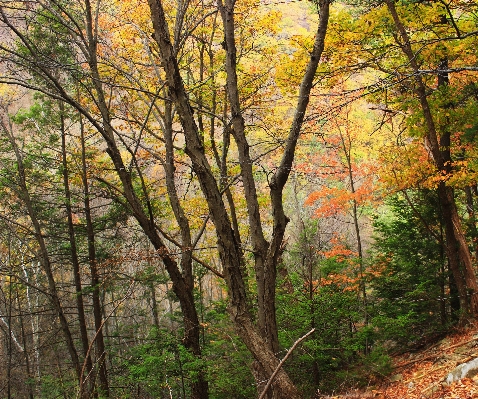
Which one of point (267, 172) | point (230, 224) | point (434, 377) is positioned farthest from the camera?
point (434, 377)

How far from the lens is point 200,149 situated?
364 centimetres

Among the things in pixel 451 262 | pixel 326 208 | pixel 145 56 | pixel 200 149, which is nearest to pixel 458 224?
pixel 451 262

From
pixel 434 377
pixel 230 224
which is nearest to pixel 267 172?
pixel 230 224

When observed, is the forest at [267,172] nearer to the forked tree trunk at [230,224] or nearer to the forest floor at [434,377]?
the forked tree trunk at [230,224]

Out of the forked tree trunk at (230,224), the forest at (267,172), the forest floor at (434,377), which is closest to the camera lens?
the forked tree trunk at (230,224)

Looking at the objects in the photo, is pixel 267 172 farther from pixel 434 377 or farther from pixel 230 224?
pixel 434 377

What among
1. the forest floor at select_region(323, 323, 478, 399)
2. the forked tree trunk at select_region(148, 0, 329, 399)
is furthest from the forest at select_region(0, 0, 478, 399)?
the forest floor at select_region(323, 323, 478, 399)

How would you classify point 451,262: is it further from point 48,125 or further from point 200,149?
point 48,125

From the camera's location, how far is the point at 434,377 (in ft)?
18.2

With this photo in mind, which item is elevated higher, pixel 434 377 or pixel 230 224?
pixel 230 224

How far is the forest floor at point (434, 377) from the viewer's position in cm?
439

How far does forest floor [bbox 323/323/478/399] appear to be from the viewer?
173 inches

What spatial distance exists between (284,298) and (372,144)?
14.8 meters

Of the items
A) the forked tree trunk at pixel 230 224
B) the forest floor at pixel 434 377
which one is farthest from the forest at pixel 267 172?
the forest floor at pixel 434 377
